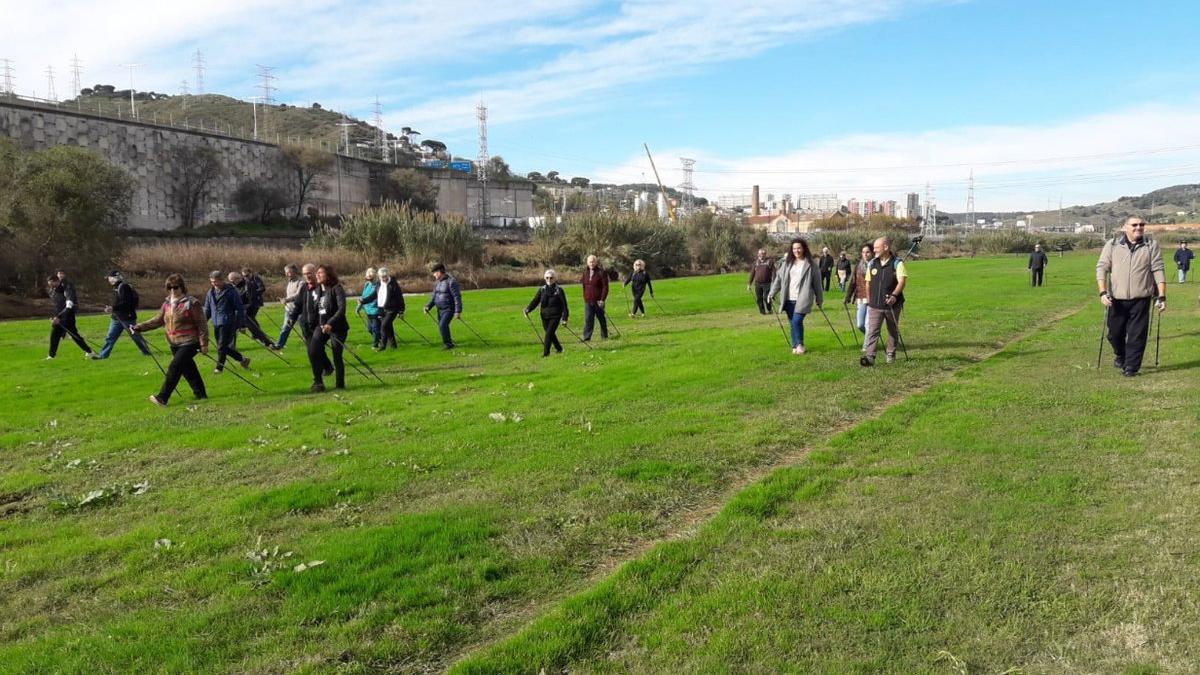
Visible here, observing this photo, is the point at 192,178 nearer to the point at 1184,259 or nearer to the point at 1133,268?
the point at 1184,259

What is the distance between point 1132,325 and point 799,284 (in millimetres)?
5222

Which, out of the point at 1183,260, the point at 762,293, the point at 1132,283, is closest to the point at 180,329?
the point at 1132,283

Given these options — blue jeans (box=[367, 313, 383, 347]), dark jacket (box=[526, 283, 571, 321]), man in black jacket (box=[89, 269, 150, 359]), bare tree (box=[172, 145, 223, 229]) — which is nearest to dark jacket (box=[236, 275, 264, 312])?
man in black jacket (box=[89, 269, 150, 359])

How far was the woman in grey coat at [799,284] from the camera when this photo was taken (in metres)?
15.3

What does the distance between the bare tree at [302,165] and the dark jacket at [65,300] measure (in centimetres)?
8712

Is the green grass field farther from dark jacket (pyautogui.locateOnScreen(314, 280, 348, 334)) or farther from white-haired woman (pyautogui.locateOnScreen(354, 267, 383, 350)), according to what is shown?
white-haired woman (pyautogui.locateOnScreen(354, 267, 383, 350))

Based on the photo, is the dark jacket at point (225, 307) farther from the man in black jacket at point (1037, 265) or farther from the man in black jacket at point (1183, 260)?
the man in black jacket at point (1183, 260)

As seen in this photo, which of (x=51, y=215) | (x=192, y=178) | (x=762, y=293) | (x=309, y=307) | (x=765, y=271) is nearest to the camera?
(x=309, y=307)

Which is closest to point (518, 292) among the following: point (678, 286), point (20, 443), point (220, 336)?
point (678, 286)

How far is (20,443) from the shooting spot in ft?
34.9

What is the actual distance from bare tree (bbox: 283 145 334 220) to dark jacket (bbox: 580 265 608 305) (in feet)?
300

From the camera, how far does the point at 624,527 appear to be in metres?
6.54

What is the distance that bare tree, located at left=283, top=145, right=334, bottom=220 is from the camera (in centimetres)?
10331

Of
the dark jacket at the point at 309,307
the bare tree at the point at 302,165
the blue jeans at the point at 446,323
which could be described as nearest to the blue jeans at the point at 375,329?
the blue jeans at the point at 446,323
